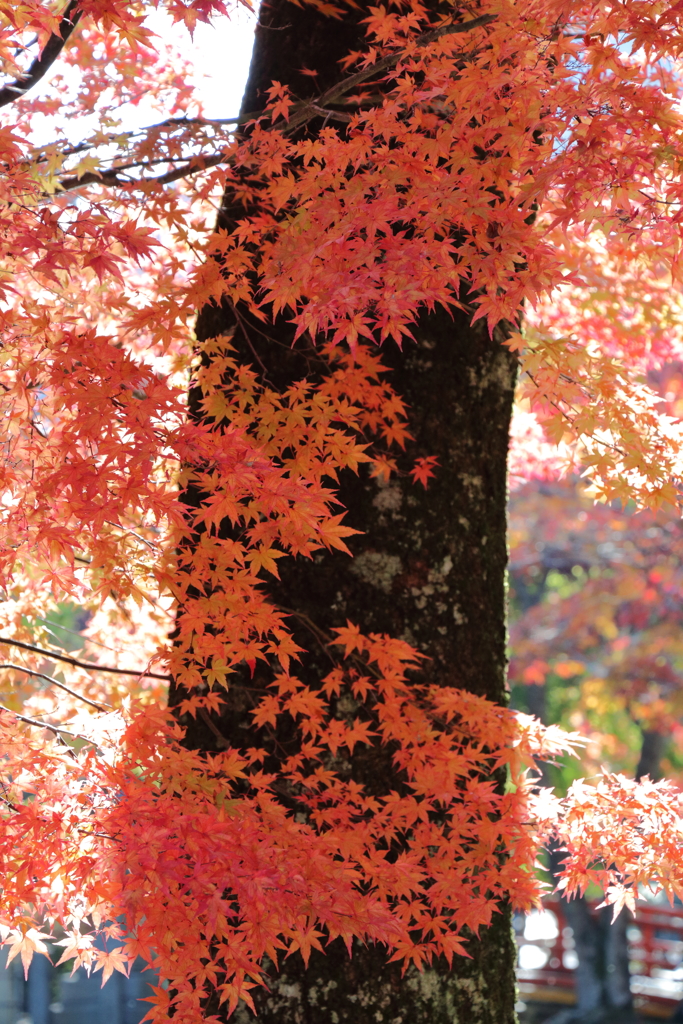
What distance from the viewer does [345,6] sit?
13.2 ft

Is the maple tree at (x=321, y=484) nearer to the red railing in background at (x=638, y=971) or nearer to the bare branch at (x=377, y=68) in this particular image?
the bare branch at (x=377, y=68)

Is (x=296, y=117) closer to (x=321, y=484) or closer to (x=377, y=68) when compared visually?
(x=377, y=68)

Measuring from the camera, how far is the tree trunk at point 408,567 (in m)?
3.32

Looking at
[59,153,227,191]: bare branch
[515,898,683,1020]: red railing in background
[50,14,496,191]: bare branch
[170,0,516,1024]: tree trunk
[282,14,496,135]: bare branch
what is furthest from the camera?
[515,898,683,1020]: red railing in background

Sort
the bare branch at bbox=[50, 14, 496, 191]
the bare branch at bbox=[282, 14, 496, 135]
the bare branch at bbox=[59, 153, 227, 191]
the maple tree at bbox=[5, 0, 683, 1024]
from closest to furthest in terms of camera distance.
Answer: the maple tree at bbox=[5, 0, 683, 1024], the bare branch at bbox=[282, 14, 496, 135], the bare branch at bbox=[50, 14, 496, 191], the bare branch at bbox=[59, 153, 227, 191]


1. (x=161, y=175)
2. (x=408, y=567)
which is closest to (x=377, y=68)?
(x=161, y=175)

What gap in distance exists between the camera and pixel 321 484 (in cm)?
334

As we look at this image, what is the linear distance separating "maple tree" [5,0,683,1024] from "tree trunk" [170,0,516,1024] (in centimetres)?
1

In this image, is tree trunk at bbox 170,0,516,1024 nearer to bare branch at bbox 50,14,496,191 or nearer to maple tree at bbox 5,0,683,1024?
maple tree at bbox 5,0,683,1024

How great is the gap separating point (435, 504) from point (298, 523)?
148 cm

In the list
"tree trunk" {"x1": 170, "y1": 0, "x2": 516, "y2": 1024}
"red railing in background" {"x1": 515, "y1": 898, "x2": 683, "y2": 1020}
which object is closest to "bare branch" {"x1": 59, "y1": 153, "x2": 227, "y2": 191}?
"tree trunk" {"x1": 170, "y1": 0, "x2": 516, "y2": 1024}

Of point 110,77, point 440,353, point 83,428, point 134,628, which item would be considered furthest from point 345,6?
point 134,628

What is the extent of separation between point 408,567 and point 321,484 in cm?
60

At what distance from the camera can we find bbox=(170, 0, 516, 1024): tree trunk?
3.32m
